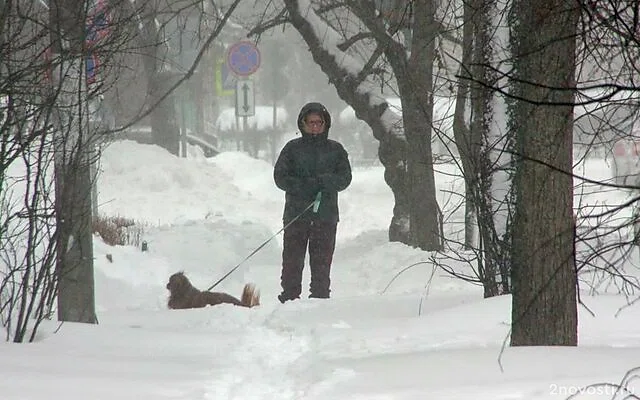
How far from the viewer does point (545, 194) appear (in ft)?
15.2

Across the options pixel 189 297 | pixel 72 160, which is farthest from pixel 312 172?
pixel 72 160

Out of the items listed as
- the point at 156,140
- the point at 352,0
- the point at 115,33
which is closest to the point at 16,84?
the point at 115,33

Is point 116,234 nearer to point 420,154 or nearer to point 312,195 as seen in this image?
point 420,154

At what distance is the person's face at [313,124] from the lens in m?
8.37

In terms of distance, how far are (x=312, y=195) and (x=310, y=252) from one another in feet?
1.68

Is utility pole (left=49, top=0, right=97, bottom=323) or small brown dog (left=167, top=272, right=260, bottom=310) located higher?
utility pole (left=49, top=0, right=97, bottom=323)

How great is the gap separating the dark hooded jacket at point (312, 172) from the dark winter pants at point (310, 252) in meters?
0.09

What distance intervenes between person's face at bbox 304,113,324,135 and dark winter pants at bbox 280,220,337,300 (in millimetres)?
831

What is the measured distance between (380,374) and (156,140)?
1092 inches

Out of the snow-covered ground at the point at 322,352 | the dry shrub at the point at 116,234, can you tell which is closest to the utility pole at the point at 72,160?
the snow-covered ground at the point at 322,352

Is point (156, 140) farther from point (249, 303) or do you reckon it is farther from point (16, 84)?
point (16, 84)

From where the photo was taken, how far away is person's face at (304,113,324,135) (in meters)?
8.37

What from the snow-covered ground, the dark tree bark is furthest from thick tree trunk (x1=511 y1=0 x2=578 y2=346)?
the dark tree bark

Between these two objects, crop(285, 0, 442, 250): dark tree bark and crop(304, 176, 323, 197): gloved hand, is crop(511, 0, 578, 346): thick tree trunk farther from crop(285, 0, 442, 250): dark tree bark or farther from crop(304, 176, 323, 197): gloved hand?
crop(285, 0, 442, 250): dark tree bark
